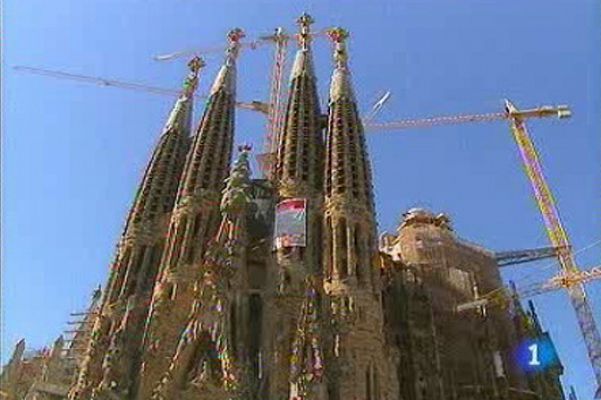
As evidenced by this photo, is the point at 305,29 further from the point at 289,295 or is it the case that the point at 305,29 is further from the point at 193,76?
the point at 289,295

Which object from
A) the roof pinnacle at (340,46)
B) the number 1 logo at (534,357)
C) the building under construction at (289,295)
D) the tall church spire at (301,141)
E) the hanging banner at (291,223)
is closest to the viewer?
the building under construction at (289,295)

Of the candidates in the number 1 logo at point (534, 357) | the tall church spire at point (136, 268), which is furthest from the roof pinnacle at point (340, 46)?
the number 1 logo at point (534, 357)

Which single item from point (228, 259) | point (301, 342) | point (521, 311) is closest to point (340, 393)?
point (301, 342)

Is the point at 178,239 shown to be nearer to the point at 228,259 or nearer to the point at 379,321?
the point at 228,259

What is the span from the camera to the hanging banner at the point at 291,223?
113 ft

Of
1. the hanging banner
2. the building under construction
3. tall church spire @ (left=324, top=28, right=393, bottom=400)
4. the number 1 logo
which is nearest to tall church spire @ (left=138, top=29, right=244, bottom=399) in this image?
the building under construction

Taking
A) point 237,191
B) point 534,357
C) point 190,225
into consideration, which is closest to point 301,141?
point 237,191

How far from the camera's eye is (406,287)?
37469 millimetres

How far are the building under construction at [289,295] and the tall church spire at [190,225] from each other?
9 centimetres

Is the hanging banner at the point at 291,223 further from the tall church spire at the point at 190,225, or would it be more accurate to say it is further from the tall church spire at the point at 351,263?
the tall church spire at the point at 190,225

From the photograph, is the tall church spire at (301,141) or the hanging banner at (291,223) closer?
the hanging banner at (291,223)

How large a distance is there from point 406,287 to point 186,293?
11.6 m

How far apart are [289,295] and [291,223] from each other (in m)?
4.25

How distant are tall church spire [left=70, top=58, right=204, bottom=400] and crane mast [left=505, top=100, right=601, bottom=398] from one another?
24.6m
